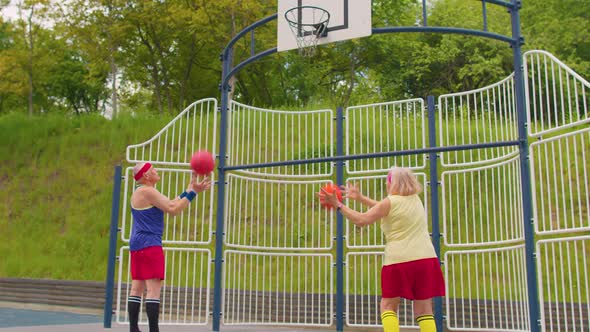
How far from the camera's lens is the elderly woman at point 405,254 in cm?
454

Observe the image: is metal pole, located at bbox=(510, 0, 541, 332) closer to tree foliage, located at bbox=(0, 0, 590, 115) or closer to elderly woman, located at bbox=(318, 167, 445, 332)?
elderly woman, located at bbox=(318, 167, 445, 332)

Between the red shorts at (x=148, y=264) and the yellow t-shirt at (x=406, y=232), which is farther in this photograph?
the red shorts at (x=148, y=264)

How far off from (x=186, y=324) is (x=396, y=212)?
388 cm

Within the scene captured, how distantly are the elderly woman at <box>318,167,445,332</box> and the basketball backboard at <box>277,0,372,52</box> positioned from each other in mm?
2348

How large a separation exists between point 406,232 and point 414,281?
38 cm

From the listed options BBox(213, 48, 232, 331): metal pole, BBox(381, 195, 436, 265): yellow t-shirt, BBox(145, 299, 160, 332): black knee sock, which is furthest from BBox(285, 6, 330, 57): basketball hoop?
BBox(145, 299, 160, 332): black knee sock

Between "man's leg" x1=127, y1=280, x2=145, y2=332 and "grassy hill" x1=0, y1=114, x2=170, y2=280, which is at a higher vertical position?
"grassy hill" x1=0, y1=114, x2=170, y2=280

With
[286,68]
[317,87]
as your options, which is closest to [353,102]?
[317,87]

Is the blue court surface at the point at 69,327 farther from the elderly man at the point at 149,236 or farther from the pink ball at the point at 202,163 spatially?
the pink ball at the point at 202,163

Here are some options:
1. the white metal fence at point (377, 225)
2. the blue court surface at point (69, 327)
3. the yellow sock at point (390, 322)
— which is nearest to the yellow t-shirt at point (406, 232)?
the yellow sock at point (390, 322)

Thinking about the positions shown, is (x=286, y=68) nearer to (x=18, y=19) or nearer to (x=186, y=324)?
(x=18, y=19)

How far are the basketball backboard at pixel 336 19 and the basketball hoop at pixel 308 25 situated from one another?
0.01m

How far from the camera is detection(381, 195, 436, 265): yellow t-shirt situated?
4582mm

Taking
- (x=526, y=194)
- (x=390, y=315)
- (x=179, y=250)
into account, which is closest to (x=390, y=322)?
(x=390, y=315)
